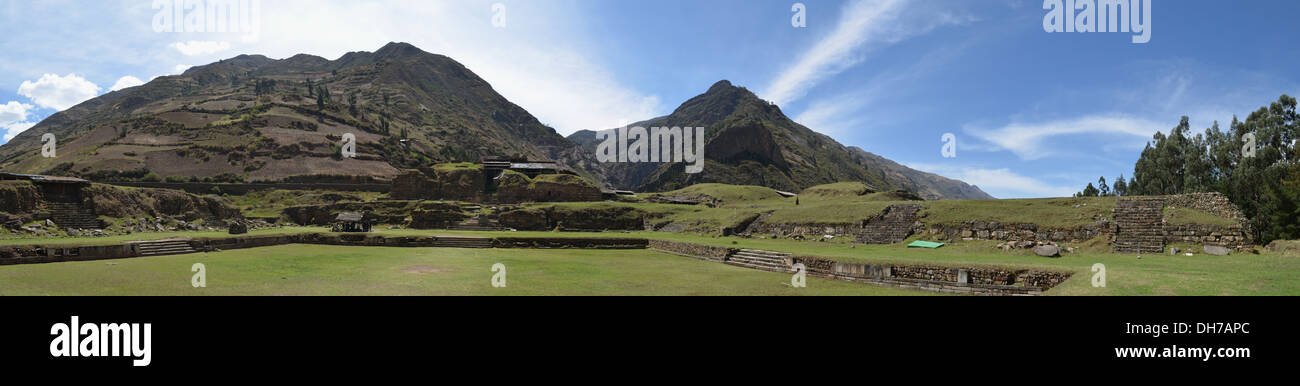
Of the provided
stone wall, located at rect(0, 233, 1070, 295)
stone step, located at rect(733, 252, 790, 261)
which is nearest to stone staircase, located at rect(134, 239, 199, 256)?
stone wall, located at rect(0, 233, 1070, 295)

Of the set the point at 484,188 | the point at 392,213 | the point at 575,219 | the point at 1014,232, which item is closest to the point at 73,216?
the point at 392,213

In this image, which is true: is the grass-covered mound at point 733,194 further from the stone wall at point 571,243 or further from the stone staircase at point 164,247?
the stone staircase at point 164,247

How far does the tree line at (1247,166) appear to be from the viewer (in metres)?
25.8

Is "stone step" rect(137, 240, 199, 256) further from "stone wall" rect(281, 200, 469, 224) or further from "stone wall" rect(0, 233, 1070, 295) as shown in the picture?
"stone wall" rect(281, 200, 469, 224)

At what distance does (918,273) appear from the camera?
14.8 meters

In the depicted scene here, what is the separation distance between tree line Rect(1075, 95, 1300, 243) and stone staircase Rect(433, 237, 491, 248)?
1516 inches

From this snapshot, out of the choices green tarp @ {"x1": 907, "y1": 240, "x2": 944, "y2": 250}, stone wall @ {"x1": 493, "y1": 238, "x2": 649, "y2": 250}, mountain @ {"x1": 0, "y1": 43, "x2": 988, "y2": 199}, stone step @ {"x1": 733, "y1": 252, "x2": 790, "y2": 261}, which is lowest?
stone wall @ {"x1": 493, "y1": 238, "x2": 649, "y2": 250}

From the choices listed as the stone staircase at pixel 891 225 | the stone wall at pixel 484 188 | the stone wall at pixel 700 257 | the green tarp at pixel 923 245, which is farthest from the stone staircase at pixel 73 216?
the green tarp at pixel 923 245

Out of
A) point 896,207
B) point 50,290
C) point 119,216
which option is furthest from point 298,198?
point 896,207

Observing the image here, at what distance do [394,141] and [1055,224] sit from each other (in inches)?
4562

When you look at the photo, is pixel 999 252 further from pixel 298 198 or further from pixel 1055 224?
pixel 298 198

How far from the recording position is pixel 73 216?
95.5 ft

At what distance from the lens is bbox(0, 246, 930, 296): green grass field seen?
11.5 meters

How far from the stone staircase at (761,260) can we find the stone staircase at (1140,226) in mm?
12800
